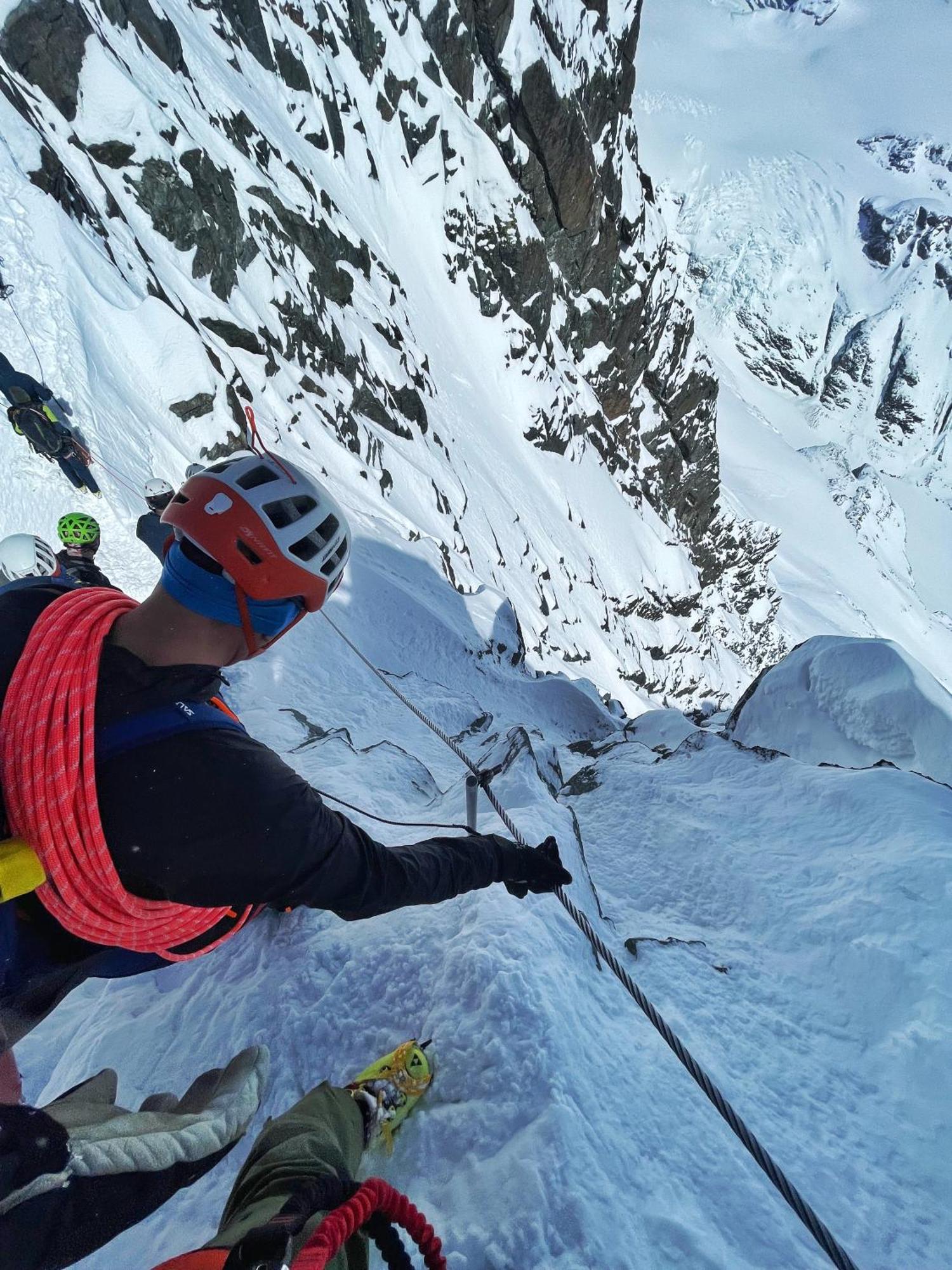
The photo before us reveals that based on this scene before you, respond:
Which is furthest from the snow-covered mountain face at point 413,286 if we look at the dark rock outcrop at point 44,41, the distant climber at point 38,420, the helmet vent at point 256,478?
the helmet vent at point 256,478

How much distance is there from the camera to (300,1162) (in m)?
1.55

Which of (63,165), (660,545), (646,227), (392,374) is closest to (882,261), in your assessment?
(646,227)

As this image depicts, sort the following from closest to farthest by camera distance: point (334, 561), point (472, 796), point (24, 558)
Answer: point (334, 561) → point (472, 796) → point (24, 558)

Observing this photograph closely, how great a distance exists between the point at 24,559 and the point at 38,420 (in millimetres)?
3780

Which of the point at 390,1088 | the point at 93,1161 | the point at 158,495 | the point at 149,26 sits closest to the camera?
the point at 93,1161

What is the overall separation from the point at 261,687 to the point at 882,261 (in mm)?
189395

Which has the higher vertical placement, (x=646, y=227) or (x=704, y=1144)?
(x=646, y=227)

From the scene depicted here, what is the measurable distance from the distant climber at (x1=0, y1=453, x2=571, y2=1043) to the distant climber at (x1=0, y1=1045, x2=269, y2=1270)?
0.38 metres

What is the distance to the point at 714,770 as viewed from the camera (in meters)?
5.77

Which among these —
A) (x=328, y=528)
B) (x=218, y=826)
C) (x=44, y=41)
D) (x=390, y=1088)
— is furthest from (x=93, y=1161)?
(x=44, y=41)

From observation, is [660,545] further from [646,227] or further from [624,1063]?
[624,1063]

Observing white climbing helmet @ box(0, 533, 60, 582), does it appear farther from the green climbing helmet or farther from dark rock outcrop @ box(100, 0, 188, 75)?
dark rock outcrop @ box(100, 0, 188, 75)

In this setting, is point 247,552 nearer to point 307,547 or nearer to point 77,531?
point 307,547

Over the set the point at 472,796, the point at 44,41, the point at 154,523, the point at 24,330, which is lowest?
the point at 472,796
